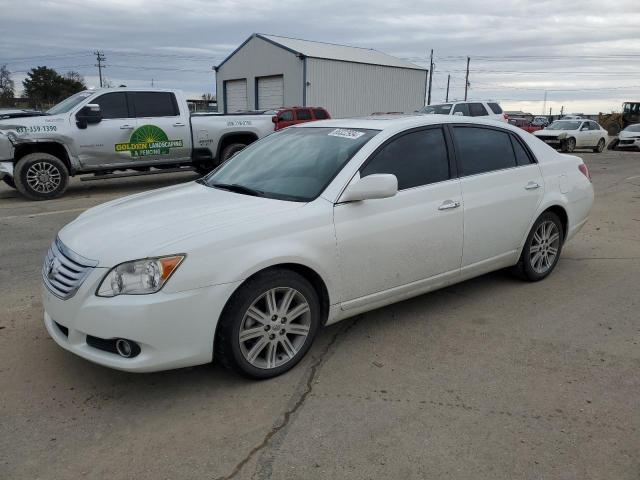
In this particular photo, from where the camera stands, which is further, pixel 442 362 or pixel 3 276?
pixel 3 276

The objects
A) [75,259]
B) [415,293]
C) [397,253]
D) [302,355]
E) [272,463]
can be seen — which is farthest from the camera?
[415,293]

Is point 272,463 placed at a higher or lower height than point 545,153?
lower

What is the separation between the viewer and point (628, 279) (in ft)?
17.8

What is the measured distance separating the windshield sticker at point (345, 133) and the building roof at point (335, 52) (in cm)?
2858

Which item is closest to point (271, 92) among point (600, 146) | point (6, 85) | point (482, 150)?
point (600, 146)

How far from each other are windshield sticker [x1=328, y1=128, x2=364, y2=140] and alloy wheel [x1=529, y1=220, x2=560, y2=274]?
6.57ft

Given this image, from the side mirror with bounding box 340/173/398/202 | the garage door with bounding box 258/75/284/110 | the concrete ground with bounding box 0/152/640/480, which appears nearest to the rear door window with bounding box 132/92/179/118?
the concrete ground with bounding box 0/152/640/480

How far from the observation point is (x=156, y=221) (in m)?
3.41

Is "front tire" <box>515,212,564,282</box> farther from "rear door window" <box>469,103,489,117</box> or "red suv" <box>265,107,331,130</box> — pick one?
"rear door window" <box>469,103,489,117</box>

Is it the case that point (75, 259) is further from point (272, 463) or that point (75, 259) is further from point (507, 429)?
point (507, 429)

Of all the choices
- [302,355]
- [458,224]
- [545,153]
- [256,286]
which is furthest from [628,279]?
[256,286]

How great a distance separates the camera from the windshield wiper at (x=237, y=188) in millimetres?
3873

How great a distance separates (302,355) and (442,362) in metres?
0.92

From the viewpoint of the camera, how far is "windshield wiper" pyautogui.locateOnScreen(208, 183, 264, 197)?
152 inches
